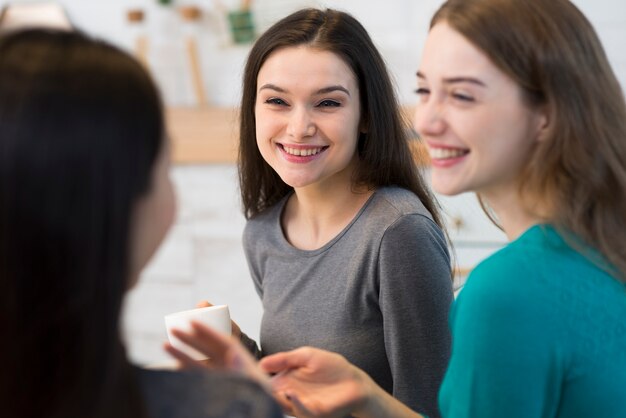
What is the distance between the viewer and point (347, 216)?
1528 mm

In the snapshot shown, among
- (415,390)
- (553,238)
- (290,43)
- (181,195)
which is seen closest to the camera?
(553,238)

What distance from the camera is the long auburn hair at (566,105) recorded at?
100cm

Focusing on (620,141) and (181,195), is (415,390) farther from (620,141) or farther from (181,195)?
(181,195)

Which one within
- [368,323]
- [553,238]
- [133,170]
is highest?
[133,170]

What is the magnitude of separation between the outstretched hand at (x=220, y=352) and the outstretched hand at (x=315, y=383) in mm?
195

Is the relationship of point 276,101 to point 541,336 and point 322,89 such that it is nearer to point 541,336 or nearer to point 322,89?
point 322,89

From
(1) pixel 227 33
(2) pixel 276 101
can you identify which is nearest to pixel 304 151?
(2) pixel 276 101

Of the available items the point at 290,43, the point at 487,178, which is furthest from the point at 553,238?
the point at 290,43

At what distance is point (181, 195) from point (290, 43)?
1.52 meters

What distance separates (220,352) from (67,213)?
9.7 inches

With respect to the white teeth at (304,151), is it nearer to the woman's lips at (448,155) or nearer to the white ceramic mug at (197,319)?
the white ceramic mug at (197,319)

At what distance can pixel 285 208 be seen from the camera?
5.61ft

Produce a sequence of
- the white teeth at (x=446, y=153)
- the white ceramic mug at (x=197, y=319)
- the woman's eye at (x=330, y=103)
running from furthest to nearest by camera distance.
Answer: the woman's eye at (x=330, y=103) → the white ceramic mug at (x=197, y=319) → the white teeth at (x=446, y=153)

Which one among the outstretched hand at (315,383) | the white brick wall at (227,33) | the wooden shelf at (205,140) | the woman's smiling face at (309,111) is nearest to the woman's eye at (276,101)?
the woman's smiling face at (309,111)
